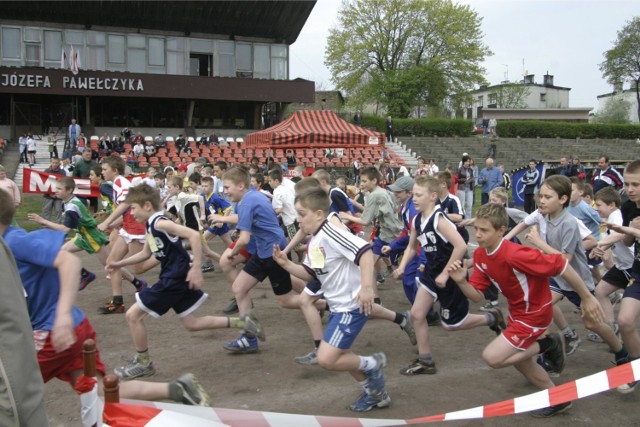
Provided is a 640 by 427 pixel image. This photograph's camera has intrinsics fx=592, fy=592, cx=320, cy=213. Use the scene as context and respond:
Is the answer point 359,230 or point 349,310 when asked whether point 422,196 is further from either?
point 359,230

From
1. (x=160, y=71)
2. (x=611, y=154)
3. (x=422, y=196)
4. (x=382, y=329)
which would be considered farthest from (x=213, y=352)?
(x=611, y=154)

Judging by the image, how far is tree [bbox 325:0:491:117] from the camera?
5856 cm

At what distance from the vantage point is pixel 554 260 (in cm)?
439

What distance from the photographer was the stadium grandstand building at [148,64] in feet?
114

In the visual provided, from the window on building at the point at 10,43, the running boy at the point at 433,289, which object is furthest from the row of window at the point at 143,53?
the running boy at the point at 433,289

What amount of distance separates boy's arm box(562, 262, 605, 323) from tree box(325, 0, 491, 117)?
181ft

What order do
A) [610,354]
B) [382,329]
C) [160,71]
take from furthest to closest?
[160,71] < [382,329] < [610,354]

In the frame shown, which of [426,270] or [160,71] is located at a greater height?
[160,71]

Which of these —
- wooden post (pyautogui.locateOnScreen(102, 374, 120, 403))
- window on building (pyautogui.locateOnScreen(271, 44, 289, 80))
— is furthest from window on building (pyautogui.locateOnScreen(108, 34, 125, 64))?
wooden post (pyautogui.locateOnScreen(102, 374, 120, 403))

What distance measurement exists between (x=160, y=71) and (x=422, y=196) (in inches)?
1398

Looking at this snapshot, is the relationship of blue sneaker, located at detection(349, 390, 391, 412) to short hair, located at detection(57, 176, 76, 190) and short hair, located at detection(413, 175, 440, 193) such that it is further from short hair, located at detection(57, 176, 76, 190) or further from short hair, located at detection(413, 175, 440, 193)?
short hair, located at detection(57, 176, 76, 190)

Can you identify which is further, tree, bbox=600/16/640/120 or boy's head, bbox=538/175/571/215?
tree, bbox=600/16/640/120

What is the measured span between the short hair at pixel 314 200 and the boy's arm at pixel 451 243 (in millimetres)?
1142

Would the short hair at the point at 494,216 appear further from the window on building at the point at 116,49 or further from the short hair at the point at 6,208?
the window on building at the point at 116,49
